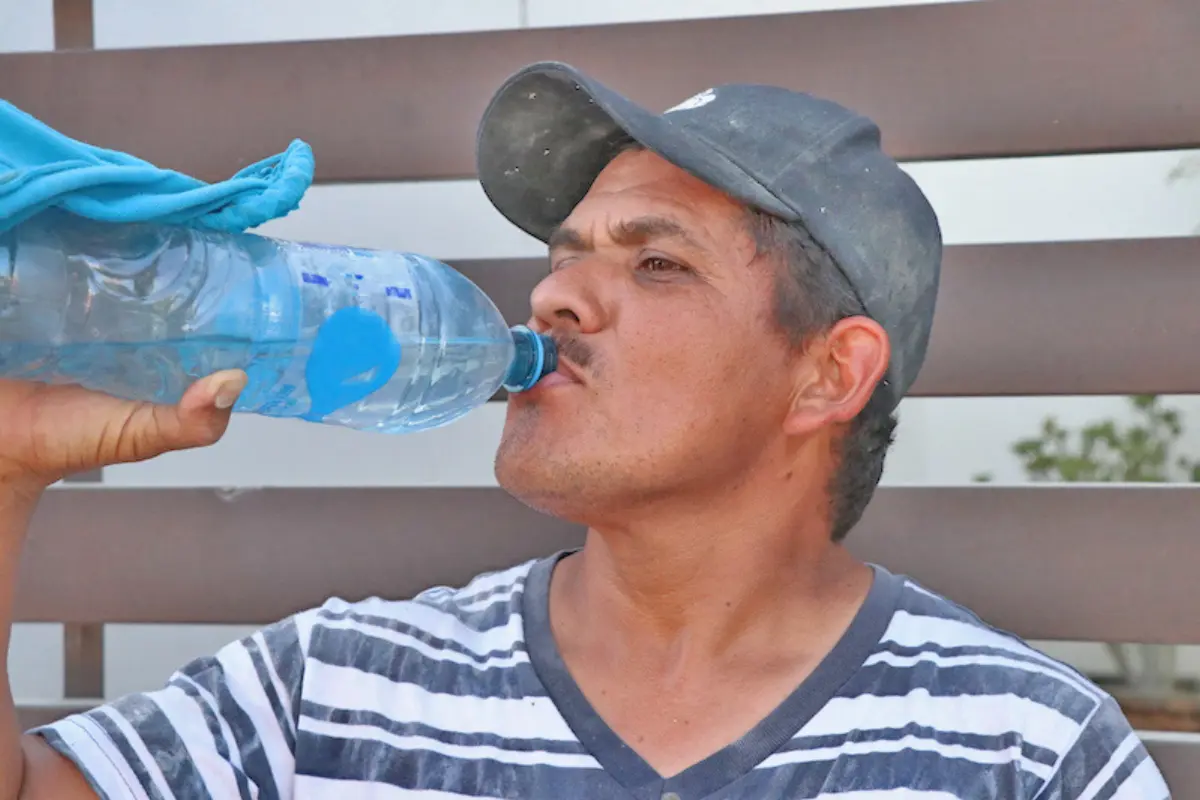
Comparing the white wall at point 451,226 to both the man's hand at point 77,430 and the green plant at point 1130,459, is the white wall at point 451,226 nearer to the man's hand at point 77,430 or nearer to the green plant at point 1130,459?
the green plant at point 1130,459

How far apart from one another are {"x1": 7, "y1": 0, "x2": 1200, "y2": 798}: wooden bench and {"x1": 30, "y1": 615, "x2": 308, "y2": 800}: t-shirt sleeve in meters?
0.60

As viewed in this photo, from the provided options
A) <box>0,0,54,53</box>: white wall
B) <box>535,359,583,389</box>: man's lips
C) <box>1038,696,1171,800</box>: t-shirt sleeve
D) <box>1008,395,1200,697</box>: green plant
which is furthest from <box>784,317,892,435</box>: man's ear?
<box>0,0,54,53</box>: white wall

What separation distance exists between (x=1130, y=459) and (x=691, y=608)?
2.87 ft

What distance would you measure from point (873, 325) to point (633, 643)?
18.4 inches

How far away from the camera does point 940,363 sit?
196 cm

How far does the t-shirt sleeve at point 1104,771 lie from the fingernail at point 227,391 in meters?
0.91

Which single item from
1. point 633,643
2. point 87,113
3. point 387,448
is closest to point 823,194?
point 633,643

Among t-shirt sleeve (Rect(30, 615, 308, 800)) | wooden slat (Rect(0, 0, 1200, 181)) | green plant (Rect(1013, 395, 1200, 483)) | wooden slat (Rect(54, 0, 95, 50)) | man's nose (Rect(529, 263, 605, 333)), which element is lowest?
t-shirt sleeve (Rect(30, 615, 308, 800))

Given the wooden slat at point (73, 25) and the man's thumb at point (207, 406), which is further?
the wooden slat at point (73, 25)

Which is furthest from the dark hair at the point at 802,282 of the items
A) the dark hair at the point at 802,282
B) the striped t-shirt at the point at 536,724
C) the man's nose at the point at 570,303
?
the striped t-shirt at the point at 536,724

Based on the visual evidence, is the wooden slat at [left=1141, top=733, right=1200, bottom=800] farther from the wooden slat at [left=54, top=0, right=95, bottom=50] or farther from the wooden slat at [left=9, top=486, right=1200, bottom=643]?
the wooden slat at [left=54, top=0, right=95, bottom=50]

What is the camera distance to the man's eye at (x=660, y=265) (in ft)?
4.91

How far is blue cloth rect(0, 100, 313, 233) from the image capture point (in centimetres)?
101

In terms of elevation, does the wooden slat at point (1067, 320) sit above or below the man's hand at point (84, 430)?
above
